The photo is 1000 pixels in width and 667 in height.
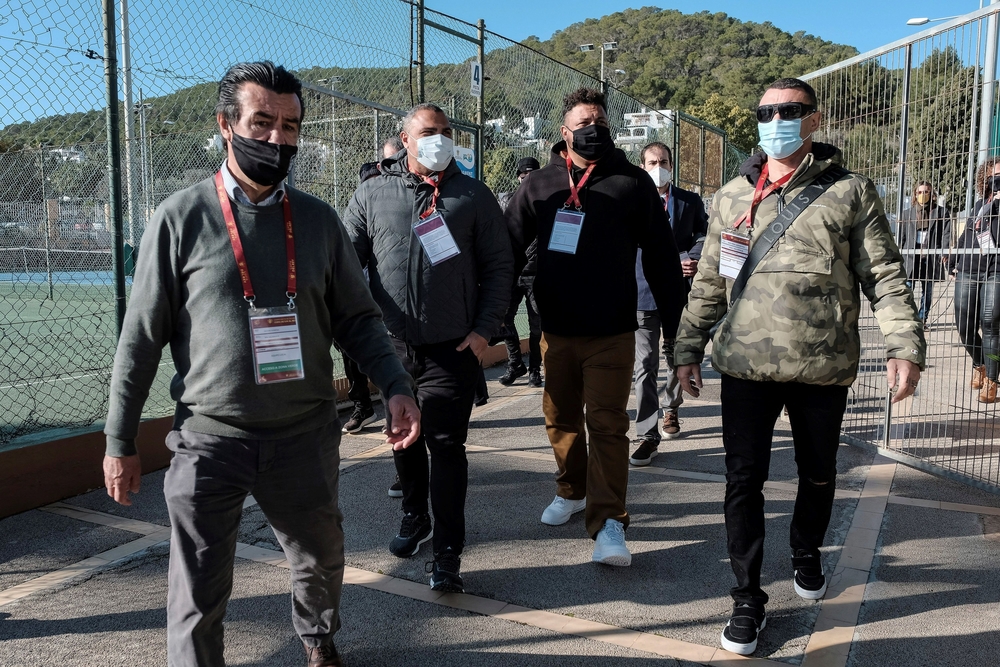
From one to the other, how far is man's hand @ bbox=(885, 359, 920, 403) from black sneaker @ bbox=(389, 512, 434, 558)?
85.4 inches

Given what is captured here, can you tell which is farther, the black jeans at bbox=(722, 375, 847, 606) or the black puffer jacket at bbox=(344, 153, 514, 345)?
the black puffer jacket at bbox=(344, 153, 514, 345)

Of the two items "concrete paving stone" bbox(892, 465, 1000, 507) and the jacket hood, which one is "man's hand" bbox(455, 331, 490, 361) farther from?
"concrete paving stone" bbox(892, 465, 1000, 507)

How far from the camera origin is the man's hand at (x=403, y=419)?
2455 millimetres

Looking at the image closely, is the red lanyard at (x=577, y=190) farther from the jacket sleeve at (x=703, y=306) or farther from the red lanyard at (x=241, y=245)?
the red lanyard at (x=241, y=245)

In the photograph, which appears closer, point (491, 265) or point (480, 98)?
point (491, 265)

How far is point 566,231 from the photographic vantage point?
12.2 feet

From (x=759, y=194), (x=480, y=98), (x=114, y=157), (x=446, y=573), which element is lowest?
(x=446, y=573)

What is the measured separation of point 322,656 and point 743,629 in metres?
1.49

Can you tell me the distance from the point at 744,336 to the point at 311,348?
1592 mm

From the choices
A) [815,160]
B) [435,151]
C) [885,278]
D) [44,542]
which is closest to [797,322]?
[885,278]

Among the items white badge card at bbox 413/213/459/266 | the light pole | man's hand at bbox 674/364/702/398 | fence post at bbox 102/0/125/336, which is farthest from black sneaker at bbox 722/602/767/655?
the light pole

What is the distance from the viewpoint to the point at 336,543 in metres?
2.53

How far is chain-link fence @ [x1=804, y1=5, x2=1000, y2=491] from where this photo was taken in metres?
4.63

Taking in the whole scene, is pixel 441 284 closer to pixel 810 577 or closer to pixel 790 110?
pixel 790 110
